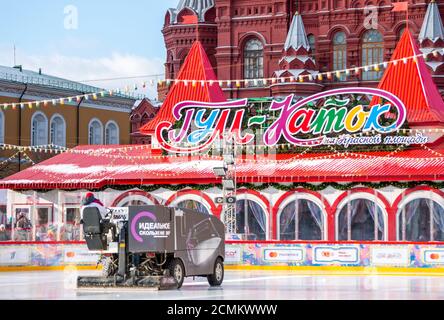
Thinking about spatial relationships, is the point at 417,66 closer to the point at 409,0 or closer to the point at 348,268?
the point at 348,268

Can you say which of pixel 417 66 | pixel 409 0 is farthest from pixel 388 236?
pixel 409 0

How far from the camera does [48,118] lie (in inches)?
3051

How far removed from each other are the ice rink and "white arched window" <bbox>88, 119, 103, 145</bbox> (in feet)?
140

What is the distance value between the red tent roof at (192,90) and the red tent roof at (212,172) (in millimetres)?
3141

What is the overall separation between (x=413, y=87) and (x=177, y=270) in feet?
94.3

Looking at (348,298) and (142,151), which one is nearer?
(348,298)

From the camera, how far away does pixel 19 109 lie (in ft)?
243

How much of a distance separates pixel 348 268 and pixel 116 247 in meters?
14.6

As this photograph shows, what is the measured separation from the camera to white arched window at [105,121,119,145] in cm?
8425

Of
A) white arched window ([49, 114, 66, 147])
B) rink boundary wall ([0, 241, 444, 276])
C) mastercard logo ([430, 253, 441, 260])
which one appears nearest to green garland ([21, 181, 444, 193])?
rink boundary wall ([0, 241, 444, 276])

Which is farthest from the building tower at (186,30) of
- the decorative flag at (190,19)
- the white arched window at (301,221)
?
the white arched window at (301,221)

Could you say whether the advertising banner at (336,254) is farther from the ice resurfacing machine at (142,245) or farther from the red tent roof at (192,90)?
the red tent roof at (192,90)

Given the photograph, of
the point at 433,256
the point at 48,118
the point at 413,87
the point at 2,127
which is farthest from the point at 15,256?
the point at 48,118

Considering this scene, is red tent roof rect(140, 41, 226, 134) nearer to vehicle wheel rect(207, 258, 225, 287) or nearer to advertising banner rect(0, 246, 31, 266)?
advertising banner rect(0, 246, 31, 266)
